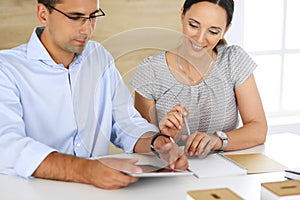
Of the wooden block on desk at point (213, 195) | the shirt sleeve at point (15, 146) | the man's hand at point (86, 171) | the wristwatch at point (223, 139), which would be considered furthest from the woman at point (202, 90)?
the wooden block on desk at point (213, 195)

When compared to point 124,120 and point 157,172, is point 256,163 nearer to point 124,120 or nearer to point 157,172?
point 157,172

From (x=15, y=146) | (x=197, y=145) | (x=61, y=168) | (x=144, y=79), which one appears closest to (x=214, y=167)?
(x=197, y=145)

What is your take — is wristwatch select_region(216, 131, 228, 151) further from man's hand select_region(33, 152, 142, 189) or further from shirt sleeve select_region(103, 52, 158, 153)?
man's hand select_region(33, 152, 142, 189)

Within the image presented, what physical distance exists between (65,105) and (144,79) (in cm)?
36

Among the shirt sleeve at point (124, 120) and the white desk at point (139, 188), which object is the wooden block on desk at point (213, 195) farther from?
the shirt sleeve at point (124, 120)

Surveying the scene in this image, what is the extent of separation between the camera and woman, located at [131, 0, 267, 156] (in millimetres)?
1701

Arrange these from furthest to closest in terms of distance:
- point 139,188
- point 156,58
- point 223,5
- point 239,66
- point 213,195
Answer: point 239,66, point 223,5, point 156,58, point 139,188, point 213,195

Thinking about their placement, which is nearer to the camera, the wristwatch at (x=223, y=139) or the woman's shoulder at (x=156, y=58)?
the woman's shoulder at (x=156, y=58)

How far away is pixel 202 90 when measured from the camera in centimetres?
174

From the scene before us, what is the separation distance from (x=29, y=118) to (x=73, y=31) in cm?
33

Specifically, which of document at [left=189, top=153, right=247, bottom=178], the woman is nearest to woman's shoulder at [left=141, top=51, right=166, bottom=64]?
the woman

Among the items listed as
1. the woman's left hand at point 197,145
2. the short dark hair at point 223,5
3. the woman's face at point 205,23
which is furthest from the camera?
the short dark hair at point 223,5

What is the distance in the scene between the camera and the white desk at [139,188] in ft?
4.86

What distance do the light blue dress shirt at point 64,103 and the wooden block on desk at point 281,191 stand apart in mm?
545
